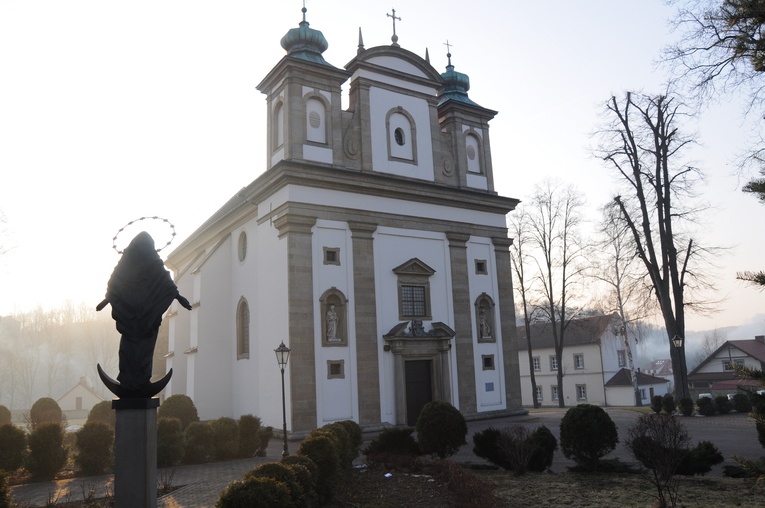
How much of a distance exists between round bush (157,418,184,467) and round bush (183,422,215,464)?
32 cm

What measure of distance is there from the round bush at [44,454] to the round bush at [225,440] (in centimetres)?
413

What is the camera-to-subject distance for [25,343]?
79.6 meters

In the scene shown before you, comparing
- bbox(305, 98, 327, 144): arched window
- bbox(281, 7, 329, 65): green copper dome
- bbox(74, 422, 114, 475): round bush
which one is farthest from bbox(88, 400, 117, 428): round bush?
bbox(281, 7, 329, 65): green copper dome

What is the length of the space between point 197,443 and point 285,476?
11050 millimetres

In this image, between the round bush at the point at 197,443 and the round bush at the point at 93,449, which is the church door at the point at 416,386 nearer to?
the round bush at the point at 197,443

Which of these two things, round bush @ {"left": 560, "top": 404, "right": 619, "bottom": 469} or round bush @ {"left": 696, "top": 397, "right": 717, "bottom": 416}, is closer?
round bush @ {"left": 560, "top": 404, "right": 619, "bottom": 469}

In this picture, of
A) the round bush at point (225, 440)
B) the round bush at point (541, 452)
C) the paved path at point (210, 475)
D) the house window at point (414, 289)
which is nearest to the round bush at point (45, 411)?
the paved path at point (210, 475)

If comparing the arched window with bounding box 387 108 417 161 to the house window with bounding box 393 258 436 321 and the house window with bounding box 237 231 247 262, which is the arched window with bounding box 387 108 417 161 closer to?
the house window with bounding box 393 258 436 321

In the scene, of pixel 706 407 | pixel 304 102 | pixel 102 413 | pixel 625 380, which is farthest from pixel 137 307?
pixel 625 380

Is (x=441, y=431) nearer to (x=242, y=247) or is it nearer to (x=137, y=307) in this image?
(x=137, y=307)

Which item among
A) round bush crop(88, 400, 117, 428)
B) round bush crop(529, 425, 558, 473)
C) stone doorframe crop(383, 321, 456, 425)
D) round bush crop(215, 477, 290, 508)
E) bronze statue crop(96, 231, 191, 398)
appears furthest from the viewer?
stone doorframe crop(383, 321, 456, 425)

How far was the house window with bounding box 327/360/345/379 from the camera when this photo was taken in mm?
21859

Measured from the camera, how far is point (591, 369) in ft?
171

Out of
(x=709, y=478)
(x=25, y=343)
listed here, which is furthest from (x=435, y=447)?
(x=25, y=343)
